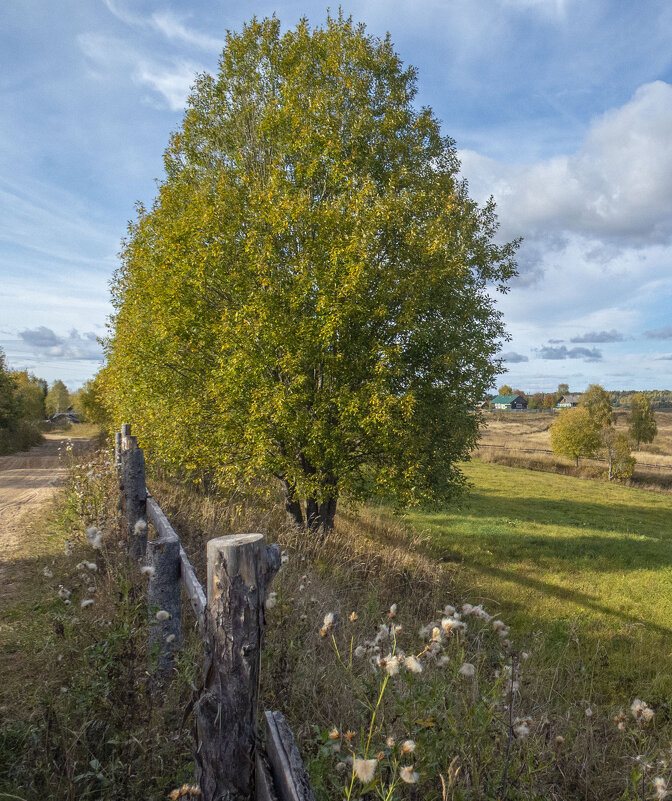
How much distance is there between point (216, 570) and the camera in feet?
8.63

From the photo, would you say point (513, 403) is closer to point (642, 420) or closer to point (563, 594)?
point (642, 420)

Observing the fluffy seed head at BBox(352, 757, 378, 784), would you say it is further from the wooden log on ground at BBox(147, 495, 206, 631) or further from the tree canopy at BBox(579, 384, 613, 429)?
the tree canopy at BBox(579, 384, 613, 429)

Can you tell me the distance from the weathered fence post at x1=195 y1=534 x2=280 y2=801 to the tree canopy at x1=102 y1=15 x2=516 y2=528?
7290 mm

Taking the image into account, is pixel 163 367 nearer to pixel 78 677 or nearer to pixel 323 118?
pixel 323 118

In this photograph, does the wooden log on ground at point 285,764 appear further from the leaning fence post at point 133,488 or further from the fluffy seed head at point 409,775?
the leaning fence post at point 133,488

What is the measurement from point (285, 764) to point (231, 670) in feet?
1.90

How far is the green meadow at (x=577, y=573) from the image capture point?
32.7 ft

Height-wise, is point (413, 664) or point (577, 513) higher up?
point (413, 664)

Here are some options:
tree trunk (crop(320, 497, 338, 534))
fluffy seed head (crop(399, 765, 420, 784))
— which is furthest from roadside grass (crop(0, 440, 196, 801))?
tree trunk (crop(320, 497, 338, 534))

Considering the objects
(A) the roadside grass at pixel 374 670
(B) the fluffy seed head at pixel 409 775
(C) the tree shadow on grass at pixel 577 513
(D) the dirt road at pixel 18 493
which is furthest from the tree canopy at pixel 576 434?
(B) the fluffy seed head at pixel 409 775

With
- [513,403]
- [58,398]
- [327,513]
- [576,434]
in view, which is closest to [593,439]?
[576,434]

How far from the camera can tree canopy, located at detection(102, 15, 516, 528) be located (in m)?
10.8

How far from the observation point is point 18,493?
1546 centimetres

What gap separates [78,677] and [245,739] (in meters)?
1.70
